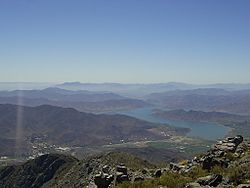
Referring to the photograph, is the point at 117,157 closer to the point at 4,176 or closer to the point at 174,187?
the point at 174,187

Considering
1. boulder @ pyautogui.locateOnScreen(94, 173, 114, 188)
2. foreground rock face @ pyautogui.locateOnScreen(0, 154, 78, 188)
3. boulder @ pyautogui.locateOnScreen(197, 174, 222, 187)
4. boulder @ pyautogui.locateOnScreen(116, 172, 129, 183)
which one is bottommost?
foreground rock face @ pyautogui.locateOnScreen(0, 154, 78, 188)

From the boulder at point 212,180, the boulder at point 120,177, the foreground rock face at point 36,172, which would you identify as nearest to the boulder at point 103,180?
the boulder at point 120,177

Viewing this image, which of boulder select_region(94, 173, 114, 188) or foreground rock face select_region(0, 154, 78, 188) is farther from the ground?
boulder select_region(94, 173, 114, 188)

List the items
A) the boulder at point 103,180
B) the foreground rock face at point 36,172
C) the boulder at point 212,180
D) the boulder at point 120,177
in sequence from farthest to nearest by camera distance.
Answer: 1. the foreground rock face at point 36,172
2. the boulder at point 103,180
3. the boulder at point 120,177
4. the boulder at point 212,180

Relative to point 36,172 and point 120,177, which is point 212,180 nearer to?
point 120,177

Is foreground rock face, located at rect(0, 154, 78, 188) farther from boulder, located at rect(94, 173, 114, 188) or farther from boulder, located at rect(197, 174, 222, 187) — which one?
boulder, located at rect(197, 174, 222, 187)

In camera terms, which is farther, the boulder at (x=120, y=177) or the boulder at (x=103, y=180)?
the boulder at (x=103, y=180)

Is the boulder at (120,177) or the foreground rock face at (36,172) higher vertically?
the boulder at (120,177)

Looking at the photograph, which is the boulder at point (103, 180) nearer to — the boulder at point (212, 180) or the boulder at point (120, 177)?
the boulder at point (120, 177)

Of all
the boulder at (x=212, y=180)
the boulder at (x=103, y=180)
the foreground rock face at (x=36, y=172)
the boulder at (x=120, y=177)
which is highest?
the boulder at (x=212, y=180)

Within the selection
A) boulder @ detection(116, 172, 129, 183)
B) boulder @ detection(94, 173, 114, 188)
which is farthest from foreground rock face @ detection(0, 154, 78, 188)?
boulder @ detection(116, 172, 129, 183)

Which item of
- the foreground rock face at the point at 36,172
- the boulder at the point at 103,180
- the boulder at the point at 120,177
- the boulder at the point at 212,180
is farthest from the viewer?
the foreground rock face at the point at 36,172
